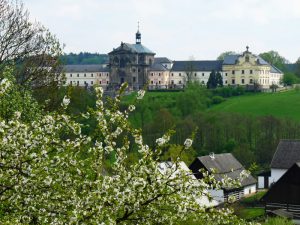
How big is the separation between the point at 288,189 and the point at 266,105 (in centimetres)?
6234

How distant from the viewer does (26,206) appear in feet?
35.7

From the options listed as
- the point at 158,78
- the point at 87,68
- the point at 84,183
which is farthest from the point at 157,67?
the point at 84,183

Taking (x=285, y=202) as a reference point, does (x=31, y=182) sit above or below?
above

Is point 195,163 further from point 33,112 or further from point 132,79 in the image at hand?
point 132,79

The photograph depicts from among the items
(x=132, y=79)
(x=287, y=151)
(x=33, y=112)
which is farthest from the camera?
(x=132, y=79)

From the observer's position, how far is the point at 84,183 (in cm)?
1072

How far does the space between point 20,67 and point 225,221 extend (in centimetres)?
2152

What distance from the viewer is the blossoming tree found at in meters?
10.3

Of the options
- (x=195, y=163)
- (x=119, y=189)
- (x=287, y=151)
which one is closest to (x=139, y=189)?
(x=119, y=189)

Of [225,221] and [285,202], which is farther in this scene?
[285,202]

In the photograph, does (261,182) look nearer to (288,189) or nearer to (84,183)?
(288,189)

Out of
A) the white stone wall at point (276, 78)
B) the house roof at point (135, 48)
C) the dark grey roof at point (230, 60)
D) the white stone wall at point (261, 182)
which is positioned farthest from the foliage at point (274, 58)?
the white stone wall at point (261, 182)

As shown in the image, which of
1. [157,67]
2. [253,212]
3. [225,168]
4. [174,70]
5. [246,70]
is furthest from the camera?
[174,70]

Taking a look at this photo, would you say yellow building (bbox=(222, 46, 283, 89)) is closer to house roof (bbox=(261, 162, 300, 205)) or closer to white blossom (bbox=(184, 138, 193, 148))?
house roof (bbox=(261, 162, 300, 205))
